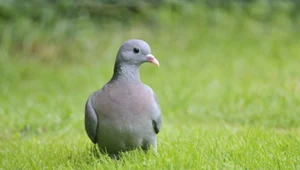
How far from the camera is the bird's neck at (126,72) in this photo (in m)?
5.14

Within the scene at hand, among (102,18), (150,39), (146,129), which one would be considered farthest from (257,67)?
(146,129)

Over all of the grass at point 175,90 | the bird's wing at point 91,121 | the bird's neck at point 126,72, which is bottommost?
the grass at point 175,90

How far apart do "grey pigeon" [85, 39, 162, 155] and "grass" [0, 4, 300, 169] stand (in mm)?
142

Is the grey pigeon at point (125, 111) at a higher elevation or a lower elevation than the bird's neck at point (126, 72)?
lower

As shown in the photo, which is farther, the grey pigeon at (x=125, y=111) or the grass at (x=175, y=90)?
the grass at (x=175, y=90)

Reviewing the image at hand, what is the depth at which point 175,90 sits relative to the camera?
8.43 meters

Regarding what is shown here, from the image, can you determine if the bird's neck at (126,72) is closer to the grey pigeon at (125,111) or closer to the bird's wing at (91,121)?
the grey pigeon at (125,111)

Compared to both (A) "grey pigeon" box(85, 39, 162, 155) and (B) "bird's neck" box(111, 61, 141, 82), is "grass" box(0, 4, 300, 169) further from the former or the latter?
(B) "bird's neck" box(111, 61, 141, 82)

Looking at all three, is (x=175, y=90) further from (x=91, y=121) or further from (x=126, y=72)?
(x=91, y=121)

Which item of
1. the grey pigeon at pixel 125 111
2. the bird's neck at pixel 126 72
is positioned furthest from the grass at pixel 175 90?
the bird's neck at pixel 126 72

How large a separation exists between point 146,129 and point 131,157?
0.25 m

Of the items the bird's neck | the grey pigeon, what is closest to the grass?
the grey pigeon

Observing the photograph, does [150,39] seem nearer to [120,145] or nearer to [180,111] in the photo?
[180,111]

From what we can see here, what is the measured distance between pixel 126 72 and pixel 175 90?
3307 millimetres
